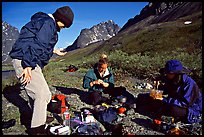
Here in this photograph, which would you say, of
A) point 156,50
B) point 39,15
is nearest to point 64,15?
point 39,15

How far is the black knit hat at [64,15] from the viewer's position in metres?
5.74

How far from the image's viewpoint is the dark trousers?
21.6 ft

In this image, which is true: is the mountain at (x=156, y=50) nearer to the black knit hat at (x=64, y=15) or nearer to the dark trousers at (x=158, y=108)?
the dark trousers at (x=158, y=108)

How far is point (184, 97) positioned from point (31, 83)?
361cm

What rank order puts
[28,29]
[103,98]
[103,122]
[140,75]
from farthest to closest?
[140,75] < [103,98] < [103,122] < [28,29]

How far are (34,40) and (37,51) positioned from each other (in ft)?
0.74

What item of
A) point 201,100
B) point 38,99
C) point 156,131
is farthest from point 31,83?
point 201,100

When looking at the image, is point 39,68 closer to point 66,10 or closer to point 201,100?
point 66,10

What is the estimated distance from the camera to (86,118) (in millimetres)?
6582

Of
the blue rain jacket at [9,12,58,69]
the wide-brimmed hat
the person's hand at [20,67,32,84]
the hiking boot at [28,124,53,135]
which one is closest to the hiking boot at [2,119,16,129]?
the hiking boot at [28,124,53,135]

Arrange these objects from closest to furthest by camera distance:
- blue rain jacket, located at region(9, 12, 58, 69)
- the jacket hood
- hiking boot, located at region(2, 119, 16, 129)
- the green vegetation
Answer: blue rain jacket, located at region(9, 12, 58, 69), the jacket hood, hiking boot, located at region(2, 119, 16, 129), the green vegetation

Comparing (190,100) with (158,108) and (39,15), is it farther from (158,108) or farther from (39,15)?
(39,15)

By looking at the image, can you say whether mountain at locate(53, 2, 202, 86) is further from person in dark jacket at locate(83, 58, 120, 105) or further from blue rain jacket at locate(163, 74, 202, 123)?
blue rain jacket at locate(163, 74, 202, 123)

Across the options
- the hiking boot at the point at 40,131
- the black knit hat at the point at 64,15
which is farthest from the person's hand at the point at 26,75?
the black knit hat at the point at 64,15
